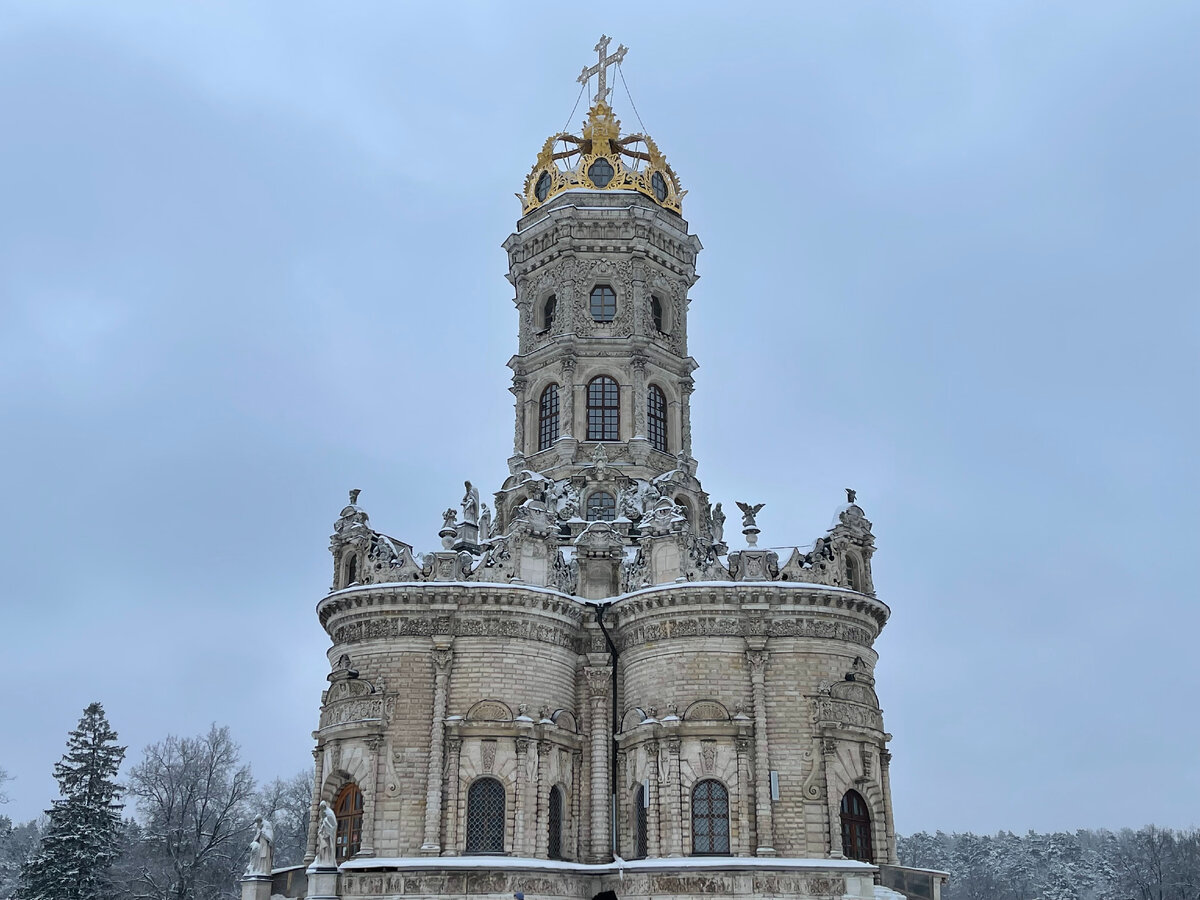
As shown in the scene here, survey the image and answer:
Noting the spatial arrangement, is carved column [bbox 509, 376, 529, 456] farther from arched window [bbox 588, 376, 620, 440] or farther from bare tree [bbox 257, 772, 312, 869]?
bare tree [bbox 257, 772, 312, 869]

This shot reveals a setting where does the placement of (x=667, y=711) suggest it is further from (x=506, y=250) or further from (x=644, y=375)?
(x=506, y=250)

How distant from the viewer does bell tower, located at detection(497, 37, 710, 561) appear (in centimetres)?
4119

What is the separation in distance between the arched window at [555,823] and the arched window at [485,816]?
1398mm

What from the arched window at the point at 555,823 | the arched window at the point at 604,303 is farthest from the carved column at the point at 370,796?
the arched window at the point at 604,303

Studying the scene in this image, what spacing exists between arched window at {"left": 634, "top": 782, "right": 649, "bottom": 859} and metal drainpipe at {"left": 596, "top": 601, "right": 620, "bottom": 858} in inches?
30.8

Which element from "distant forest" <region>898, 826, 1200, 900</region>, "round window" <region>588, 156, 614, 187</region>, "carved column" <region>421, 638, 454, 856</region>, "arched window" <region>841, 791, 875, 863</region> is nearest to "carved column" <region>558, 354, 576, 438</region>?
"round window" <region>588, 156, 614, 187</region>

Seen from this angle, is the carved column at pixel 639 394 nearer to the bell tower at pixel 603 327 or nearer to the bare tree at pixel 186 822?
the bell tower at pixel 603 327

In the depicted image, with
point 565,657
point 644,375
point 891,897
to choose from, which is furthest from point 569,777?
point 644,375

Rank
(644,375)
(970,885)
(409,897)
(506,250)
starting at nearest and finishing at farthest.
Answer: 1. (409,897)
2. (644,375)
3. (506,250)
4. (970,885)

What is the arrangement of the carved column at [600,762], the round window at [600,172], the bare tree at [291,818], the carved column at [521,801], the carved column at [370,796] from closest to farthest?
the carved column at [370,796] < the carved column at [521,801] < the carved column at [600,762] < the round window at [600,172] < the bare tree at [291,818]

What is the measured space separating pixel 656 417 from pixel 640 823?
16.0 meters

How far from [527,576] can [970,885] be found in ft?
219

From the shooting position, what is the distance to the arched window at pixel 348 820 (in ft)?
103

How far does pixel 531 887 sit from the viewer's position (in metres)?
30.5
